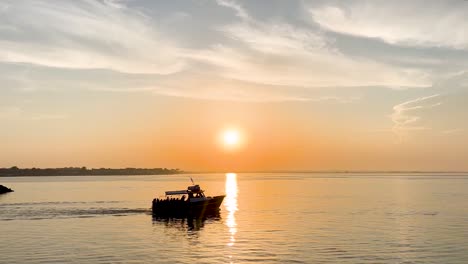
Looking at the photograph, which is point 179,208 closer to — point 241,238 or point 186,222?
point 186,222

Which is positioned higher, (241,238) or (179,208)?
(179,208)

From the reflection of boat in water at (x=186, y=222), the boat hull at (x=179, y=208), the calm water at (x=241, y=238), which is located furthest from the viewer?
the boat hull at (x=179, y=208)

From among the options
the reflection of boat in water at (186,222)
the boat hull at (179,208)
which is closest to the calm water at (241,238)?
the reflection of boat in water at (186,222)

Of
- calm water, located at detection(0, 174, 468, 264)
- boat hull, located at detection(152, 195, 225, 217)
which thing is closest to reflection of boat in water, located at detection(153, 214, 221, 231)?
calm water, located at detection(0, 174, 468, 264)

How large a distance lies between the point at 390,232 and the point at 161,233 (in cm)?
3004

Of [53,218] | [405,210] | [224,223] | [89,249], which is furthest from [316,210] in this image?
[89,249]

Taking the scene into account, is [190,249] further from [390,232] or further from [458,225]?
[458,225]

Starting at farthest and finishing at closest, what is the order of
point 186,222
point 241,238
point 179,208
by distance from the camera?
point 179,208, point 186,222, point 241,238

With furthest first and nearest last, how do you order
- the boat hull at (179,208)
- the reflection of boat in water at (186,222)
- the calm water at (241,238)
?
the boat hull at (179,208), the reflection of boat in water at (186,222), the calm water at (241,238)

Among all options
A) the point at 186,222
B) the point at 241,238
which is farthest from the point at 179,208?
the point at 241,238

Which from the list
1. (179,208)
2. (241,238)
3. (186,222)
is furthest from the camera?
(179,208)

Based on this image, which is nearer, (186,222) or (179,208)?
(186,222)

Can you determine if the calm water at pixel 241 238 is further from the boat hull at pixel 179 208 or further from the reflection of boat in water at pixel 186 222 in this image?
the boat hull at pixel 179 208

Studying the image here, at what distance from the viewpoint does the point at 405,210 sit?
319 feet
